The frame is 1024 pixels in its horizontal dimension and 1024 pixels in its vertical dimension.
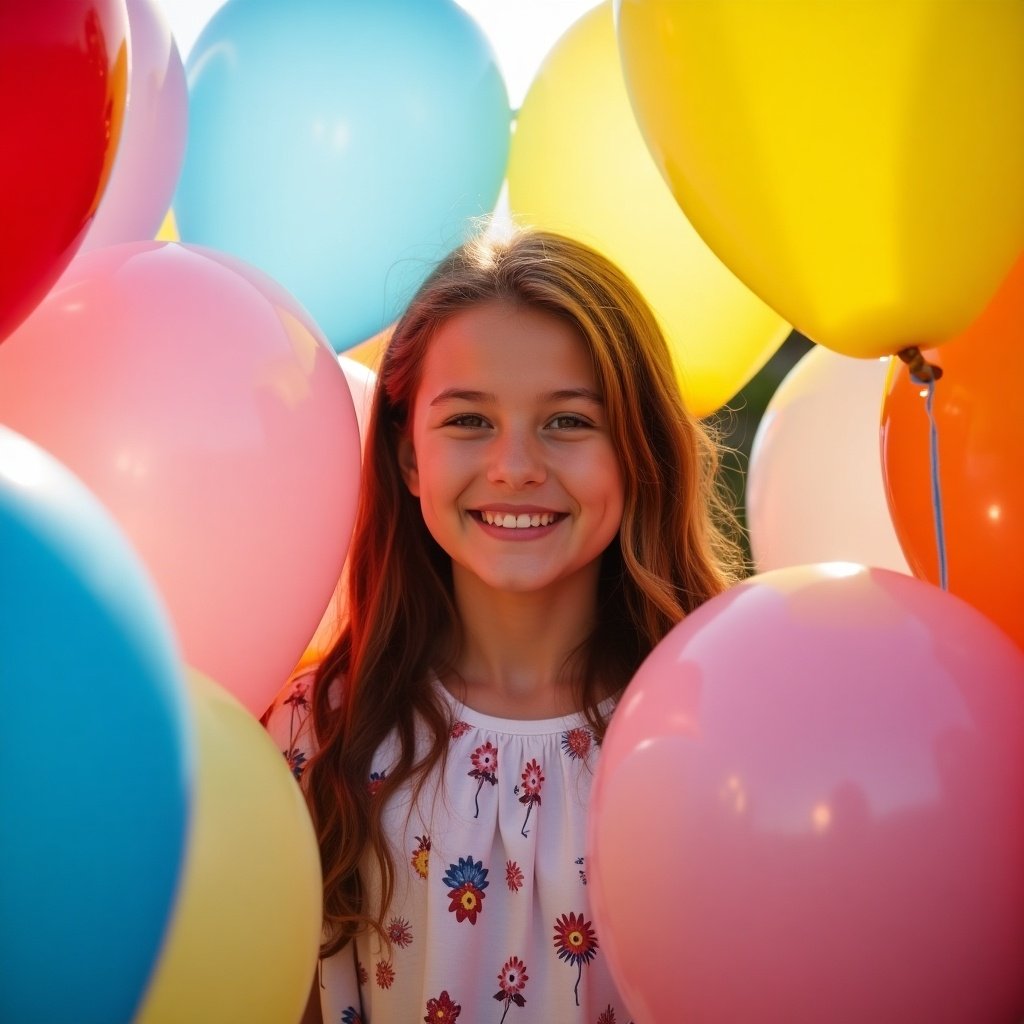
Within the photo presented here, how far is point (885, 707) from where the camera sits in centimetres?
113

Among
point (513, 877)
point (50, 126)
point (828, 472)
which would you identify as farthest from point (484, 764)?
point (50, 126)

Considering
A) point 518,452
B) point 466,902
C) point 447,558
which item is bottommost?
point 466,902

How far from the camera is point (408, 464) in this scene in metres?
2.18

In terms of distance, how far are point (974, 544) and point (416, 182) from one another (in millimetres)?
1204

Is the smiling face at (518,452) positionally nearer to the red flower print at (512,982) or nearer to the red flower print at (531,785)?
the red flower print at (531,785)

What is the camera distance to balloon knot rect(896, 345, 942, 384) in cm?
136

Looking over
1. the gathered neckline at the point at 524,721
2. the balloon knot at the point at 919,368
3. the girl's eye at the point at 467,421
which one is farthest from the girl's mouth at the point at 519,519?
the balloon knot at the point at 919,368

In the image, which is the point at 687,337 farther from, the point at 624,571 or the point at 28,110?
the point at 28,110

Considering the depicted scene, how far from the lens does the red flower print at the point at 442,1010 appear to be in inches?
72.9

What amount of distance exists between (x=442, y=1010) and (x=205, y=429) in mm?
935

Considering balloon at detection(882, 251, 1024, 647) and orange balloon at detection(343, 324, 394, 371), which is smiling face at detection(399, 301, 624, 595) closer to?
balloon at detection(882, 251, 1024, 647)

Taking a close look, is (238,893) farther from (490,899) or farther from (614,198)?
(614,198)

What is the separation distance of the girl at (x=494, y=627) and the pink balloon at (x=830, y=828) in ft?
2.34

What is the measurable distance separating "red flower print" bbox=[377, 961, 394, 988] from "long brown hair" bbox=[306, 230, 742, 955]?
68 millimetres
